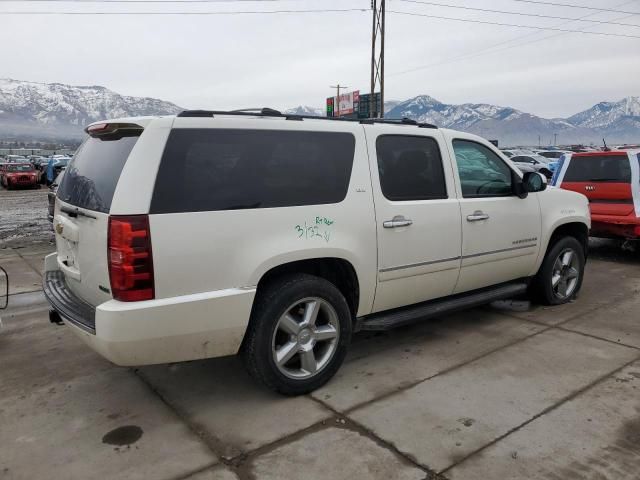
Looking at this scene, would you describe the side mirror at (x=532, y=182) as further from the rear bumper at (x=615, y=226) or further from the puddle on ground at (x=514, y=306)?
the rear bumper at (x=615, y=226)

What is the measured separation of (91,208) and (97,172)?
0.92 feet

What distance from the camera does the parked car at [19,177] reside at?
27.9 metres

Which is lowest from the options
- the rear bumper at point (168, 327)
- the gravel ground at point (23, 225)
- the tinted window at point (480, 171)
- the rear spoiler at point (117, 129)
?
the gravel ground at point (23, 225)

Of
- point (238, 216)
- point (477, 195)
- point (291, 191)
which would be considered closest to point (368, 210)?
point (291, 191)

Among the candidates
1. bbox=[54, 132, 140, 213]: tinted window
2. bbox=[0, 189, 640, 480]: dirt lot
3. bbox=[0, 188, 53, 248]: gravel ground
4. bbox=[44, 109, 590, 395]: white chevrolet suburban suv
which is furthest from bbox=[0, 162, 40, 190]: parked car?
bbox=[54, 132, 140, 213]: tinted window

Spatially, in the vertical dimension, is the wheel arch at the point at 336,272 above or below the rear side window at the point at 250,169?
below

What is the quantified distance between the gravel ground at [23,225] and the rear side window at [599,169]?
9.79m

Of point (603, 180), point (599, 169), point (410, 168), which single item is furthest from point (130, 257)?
point (599, 169)

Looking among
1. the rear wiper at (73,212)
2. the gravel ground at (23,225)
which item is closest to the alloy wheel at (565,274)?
the rear wiper at (73,212)

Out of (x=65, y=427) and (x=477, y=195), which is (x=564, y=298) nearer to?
(x=477, y=195)

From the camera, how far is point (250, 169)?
3252 millimetres

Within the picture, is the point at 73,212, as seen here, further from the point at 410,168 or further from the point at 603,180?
the point at 603,180

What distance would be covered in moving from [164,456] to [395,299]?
1.97m

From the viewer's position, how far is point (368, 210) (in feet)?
12.1
